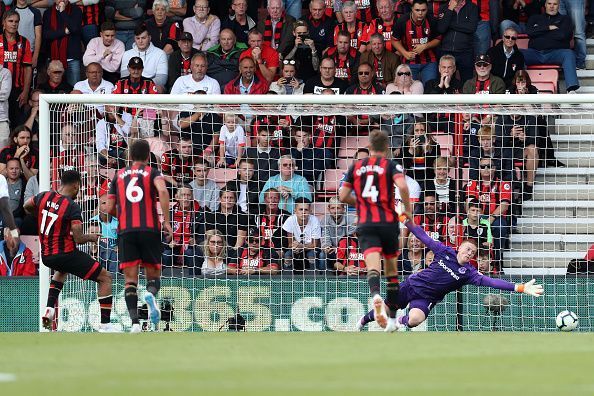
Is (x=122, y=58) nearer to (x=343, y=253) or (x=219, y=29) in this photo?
(x=219, y=29)

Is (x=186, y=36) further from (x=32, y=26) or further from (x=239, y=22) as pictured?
(x=32, y=26)

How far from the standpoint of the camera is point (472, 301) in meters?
16.7

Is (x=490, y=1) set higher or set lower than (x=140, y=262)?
higher

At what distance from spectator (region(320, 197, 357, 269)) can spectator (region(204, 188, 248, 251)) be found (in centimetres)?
102

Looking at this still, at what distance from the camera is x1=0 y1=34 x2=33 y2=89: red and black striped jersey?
65.7 ft

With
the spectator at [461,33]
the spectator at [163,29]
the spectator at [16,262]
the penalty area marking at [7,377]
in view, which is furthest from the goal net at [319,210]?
the penalty area marking at [7,377]

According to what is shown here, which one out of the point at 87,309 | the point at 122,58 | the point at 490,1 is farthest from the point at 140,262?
the point at 490,1

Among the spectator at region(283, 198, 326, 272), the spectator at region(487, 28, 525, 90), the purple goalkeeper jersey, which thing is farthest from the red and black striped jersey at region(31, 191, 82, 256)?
the spectator at region(487, 28, 525, 90)

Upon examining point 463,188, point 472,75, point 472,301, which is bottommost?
point 472,301

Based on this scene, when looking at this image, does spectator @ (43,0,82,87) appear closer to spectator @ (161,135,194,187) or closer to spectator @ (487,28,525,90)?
spectator @ (161,135,194,187)

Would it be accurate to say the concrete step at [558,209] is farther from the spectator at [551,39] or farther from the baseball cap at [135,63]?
the baseball cap at [135,63]

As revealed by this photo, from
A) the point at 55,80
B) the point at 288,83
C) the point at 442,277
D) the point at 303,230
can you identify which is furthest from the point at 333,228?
the point at 55,80

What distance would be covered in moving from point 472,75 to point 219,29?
13.0 ft

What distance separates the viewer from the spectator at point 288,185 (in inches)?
659
